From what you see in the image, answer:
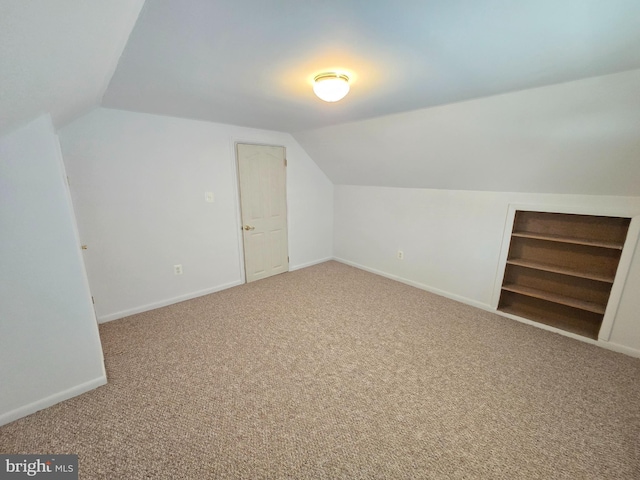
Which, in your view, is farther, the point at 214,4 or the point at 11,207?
the point at 11,207

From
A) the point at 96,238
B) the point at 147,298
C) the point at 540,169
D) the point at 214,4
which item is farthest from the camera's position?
the point at 147,298

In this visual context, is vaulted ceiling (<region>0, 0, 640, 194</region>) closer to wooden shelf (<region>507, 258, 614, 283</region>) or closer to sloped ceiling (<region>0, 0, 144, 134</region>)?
sloped ceiling (<region>0, 0, 144, 134</region>)

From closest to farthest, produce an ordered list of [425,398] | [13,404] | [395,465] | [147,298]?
1. [395,465]
2. [13,404]
3. [425,398]
4. [147,298]

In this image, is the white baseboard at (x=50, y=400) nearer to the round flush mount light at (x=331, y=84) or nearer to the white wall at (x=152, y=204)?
the white wall at (x=152, y=204)

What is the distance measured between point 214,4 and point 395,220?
10.5 ft

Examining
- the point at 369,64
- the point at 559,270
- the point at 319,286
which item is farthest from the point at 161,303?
the point at 559,270

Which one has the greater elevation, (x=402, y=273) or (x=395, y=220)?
(x=395, y=220)

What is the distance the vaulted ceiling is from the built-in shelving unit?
18.5 inches

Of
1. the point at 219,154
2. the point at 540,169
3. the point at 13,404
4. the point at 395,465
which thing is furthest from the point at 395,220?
the point at 13,404

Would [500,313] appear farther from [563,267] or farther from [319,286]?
[319,286]

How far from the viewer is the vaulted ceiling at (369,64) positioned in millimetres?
981

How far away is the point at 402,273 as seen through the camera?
12.5 ft

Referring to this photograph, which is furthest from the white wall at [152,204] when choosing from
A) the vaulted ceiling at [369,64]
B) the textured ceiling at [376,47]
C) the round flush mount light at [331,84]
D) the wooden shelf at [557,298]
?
the wooden shelf at [557,298]

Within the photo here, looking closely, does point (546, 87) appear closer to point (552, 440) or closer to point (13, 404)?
point (552, 440)
